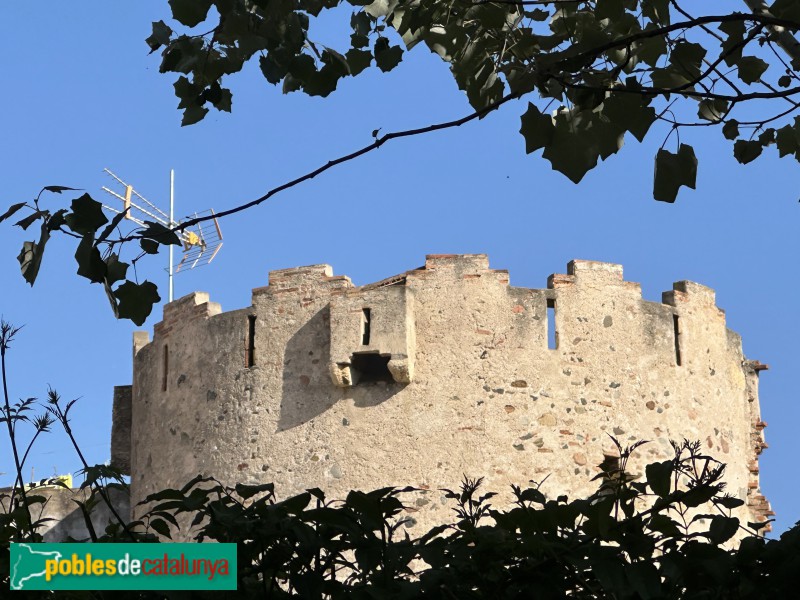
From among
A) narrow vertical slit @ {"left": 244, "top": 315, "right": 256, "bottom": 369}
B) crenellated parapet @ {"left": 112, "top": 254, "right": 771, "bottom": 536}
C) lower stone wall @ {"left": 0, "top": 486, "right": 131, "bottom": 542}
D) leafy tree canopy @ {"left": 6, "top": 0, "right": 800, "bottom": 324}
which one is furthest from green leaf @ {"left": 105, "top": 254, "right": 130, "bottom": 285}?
lower stone wall @ {"left": 0, "top": 486, "right": 131, "bottom": 542}

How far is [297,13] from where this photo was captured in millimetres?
4848

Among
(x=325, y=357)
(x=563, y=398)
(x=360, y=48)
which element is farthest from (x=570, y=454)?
(x=360, y=48)

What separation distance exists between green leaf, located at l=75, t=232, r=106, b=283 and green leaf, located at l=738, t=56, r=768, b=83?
97.8 inches

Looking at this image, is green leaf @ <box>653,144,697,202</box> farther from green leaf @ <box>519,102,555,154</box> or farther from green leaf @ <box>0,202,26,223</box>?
green leaf @ <box>0,202,26,223</box>

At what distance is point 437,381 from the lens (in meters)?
12.3

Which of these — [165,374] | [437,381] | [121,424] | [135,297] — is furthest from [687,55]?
[121,424]

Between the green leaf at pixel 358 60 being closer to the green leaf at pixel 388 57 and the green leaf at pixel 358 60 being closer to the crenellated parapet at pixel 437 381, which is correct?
the green leaf at pixel 388 57

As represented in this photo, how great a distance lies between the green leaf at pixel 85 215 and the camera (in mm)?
3912

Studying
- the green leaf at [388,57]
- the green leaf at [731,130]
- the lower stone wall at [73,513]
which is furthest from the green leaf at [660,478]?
the lower stone wall at [73,513]

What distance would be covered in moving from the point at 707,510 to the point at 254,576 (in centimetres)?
943

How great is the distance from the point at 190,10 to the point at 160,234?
908mm

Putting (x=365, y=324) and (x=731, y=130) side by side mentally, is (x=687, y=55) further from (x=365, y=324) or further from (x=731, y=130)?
(x=365, y=324)

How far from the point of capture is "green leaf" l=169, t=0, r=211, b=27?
4.41 m

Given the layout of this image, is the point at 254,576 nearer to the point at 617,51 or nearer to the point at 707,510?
the point at 617,51
